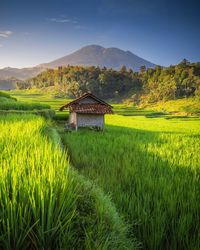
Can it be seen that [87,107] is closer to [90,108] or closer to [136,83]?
[90,108]

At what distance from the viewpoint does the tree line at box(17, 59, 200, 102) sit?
62.2 metres

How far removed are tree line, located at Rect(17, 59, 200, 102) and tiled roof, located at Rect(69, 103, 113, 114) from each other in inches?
1781

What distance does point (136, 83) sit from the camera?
83.6m

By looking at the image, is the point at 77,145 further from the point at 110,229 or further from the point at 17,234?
the point at 17,234

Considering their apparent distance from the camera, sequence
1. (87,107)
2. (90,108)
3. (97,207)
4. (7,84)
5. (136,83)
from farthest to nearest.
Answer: (7,84) → (136,83) → (87,107) → (90,108) → (97,207)

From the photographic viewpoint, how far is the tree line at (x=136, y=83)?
204 feet

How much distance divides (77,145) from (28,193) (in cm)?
761

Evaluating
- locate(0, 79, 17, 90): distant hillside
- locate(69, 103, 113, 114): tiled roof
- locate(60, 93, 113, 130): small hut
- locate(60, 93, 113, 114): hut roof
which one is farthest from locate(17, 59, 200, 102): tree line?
locate(0, 79, 17, 90): distant hillside

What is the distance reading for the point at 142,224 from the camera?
114 inches

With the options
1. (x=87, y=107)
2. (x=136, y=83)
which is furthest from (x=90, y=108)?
(x=136, y=83)

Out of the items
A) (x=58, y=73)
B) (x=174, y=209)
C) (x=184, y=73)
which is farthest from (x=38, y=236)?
(x=58, y=73)

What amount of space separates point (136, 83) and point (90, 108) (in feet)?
223

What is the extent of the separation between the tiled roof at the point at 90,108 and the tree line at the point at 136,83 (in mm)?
45225

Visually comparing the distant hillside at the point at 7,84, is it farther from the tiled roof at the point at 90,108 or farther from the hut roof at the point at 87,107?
the tiled roof at the point at 90,108
